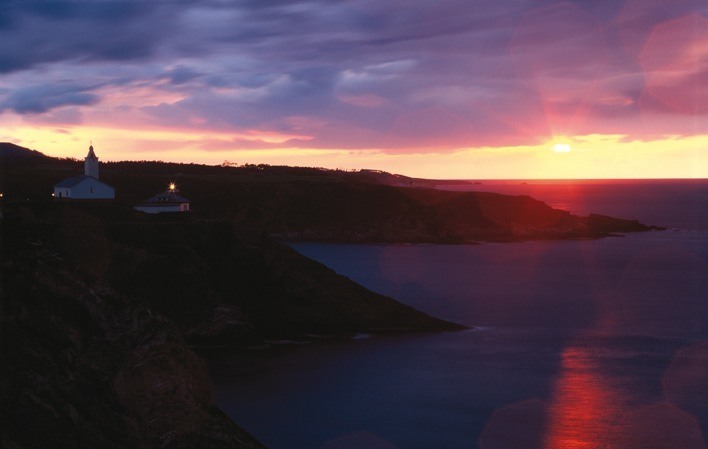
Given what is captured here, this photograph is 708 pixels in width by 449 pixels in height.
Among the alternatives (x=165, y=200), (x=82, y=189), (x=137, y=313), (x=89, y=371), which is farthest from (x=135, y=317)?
(x=82, y=189)

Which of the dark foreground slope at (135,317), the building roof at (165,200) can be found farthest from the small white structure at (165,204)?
the dark foreground slope at (135,317)

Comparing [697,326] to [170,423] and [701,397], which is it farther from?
[170,423]

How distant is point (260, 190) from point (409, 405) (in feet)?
263

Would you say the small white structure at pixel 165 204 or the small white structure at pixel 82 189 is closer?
the small white structure at pixel 82 189

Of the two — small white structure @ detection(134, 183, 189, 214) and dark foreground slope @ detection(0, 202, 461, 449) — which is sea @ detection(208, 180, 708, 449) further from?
small white structure @ detection(134, 183, 189, 214)

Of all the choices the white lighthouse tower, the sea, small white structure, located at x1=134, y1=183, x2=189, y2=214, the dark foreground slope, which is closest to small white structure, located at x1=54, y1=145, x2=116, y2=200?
small white structure, located at x1=134, y1=183, x2=189, y2=214

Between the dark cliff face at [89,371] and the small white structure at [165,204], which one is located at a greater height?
the small white structure at [165,204]

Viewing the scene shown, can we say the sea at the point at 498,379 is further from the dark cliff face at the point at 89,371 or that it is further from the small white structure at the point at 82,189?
the small white structure at the point at 82,189

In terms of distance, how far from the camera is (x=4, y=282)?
1675 centimetres

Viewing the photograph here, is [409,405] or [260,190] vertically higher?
[260,190]

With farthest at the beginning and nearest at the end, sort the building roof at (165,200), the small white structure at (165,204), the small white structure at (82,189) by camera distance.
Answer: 1. the building roof at (165,200)
2. the small white structure at (165,204)
3. the small white structure at (82,189)

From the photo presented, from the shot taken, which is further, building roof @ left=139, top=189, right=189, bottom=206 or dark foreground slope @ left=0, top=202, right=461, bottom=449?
building roof @ left=139, top=189, right=189, bottom=206

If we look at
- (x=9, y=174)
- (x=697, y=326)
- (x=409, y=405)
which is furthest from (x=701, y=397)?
(x=9, y=174)

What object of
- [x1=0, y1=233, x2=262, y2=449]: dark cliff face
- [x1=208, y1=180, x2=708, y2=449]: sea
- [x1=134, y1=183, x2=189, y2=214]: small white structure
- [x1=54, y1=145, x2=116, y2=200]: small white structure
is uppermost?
[x1=54, y1=145, x2=116, y2=200]: small white structure
